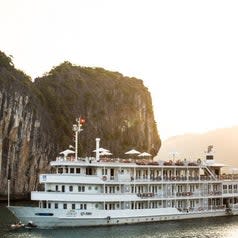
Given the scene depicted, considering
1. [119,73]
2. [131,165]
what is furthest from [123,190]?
[119,73]

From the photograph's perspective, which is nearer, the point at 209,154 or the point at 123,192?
the point at 123,192

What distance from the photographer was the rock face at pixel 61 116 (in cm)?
8512

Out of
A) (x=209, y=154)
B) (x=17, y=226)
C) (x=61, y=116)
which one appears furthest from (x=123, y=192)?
(x=61, y=116)

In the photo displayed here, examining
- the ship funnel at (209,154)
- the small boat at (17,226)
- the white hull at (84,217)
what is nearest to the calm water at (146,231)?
the small boat at (17,226)

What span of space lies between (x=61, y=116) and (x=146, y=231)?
64.1 meters

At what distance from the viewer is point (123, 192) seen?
4841 centimetres

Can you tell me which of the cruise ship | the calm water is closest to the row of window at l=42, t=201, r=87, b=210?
the cruise ship

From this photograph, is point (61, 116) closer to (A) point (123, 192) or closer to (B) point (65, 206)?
(A) point (123, 192)

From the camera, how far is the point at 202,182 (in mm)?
54594

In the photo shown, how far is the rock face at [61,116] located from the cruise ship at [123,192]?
117ft

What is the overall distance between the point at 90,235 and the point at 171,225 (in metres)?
9.28

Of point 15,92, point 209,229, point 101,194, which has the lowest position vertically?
point 209,229

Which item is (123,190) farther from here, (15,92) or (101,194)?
(15,92)

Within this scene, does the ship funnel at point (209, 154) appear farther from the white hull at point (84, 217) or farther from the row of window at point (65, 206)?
the row of window at point (65, 206)
